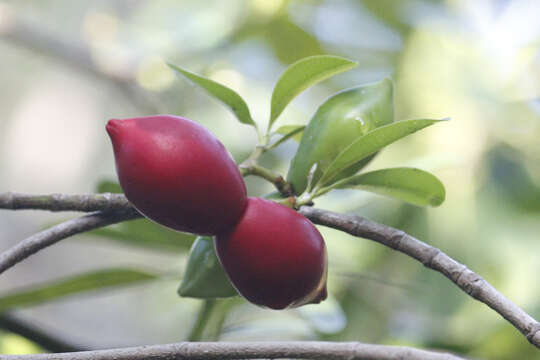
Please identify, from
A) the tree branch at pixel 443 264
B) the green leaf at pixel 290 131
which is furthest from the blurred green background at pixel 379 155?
the tree branch at pixel 443 264

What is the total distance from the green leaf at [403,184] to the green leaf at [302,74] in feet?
0.26

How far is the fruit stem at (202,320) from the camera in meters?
0.60

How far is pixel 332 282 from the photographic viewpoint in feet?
3.45

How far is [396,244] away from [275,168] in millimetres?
818

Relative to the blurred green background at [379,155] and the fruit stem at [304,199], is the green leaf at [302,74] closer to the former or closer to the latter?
the fruit stem at [304,199]

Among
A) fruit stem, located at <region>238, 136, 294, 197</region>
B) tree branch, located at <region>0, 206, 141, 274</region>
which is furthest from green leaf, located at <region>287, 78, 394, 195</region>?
tree branch, located at <region>0, 206, 141, 274</region>

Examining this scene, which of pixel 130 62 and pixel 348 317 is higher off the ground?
pixel 130 62

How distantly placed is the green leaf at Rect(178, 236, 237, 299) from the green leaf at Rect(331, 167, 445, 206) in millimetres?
97

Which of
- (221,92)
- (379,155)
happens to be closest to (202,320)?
(221,92)

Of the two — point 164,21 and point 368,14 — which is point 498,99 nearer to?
point 368,14

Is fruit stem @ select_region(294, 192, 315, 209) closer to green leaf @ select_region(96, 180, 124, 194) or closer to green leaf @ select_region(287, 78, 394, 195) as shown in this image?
green leaf @ select_region(287, 78, 394, 195)

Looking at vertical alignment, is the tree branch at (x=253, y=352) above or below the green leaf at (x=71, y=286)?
above

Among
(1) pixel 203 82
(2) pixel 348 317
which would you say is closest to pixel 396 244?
(1) pixel 203 82

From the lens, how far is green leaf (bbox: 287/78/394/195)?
45cm
